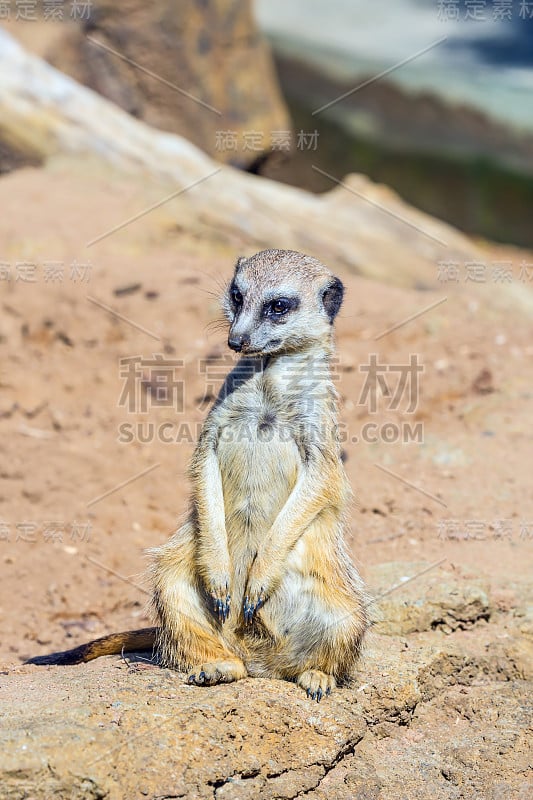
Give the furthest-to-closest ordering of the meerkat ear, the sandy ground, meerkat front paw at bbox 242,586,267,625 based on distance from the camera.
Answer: the sandy ground
the meerkat ear
meerkat front paw at bbox 242,586,267,625

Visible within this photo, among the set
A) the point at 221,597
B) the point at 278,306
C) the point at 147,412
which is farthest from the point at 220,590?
the point at 147,412

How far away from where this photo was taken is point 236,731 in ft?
9.96

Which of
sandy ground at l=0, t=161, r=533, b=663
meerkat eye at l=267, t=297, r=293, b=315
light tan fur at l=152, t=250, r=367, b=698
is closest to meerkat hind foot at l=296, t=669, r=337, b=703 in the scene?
light tan fur at l=152, t=250, r=367, b=698

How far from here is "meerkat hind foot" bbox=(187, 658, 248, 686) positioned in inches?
127

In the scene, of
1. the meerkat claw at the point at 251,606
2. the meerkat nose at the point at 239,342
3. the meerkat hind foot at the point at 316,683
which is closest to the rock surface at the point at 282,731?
the meerkat hind foot at the point at 316,683

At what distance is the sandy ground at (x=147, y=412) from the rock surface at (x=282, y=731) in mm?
587

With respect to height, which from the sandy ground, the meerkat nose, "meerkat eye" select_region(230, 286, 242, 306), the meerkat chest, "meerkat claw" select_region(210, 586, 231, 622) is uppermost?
"meerkat eye" select_region(230, 286, 242, 306)

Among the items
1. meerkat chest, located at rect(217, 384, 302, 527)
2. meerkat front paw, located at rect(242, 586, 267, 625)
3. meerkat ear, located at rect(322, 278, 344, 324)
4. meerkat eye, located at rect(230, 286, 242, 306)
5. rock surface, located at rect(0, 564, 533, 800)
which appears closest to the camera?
rock surface, located at rect(0, 564, 533, 800)

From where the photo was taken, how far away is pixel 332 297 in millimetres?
3744

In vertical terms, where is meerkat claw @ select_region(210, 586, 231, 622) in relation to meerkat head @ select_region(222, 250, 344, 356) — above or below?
below

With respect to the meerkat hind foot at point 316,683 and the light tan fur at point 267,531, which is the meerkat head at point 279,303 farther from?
the meerkat hind foot at point 316,683

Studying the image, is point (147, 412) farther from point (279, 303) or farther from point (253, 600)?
point (253, 600)

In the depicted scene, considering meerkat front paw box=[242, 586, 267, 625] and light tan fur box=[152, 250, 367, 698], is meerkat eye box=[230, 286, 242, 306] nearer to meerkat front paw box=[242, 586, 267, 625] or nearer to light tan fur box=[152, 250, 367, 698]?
light tan fur box=[152, 250, 367, 698]

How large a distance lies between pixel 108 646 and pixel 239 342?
3.99 ft
